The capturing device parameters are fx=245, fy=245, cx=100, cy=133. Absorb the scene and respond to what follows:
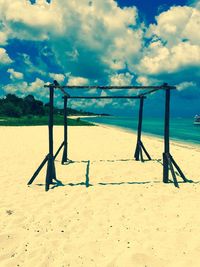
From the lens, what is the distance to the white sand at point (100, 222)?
4.09 metres

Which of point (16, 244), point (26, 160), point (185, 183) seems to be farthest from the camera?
point (26, 160)

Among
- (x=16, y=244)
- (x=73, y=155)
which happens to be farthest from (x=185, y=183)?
(x=73, y=155)

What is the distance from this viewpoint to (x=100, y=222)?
17.3 ft

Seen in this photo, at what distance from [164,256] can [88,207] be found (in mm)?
2405

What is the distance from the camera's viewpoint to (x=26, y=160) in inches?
468

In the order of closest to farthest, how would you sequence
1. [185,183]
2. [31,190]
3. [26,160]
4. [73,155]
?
[31,190], [185,183], [26,160], [73,155]

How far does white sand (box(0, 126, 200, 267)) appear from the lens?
409cm

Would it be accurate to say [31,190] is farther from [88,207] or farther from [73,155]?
[73,155]

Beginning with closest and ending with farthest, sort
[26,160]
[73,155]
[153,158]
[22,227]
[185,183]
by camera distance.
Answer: [22,227]
[185,183]
[26,160]
[153,158]
[73,155]

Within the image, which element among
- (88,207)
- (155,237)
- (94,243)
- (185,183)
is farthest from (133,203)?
(185,183)

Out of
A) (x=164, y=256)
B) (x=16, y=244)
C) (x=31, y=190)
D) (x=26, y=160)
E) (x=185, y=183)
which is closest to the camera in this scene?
(x=164, y=256)

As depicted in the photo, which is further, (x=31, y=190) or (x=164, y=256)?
(x=31, y=190)

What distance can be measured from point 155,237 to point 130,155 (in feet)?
30.1

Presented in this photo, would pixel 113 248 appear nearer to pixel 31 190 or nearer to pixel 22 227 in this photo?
pixel 22 227
